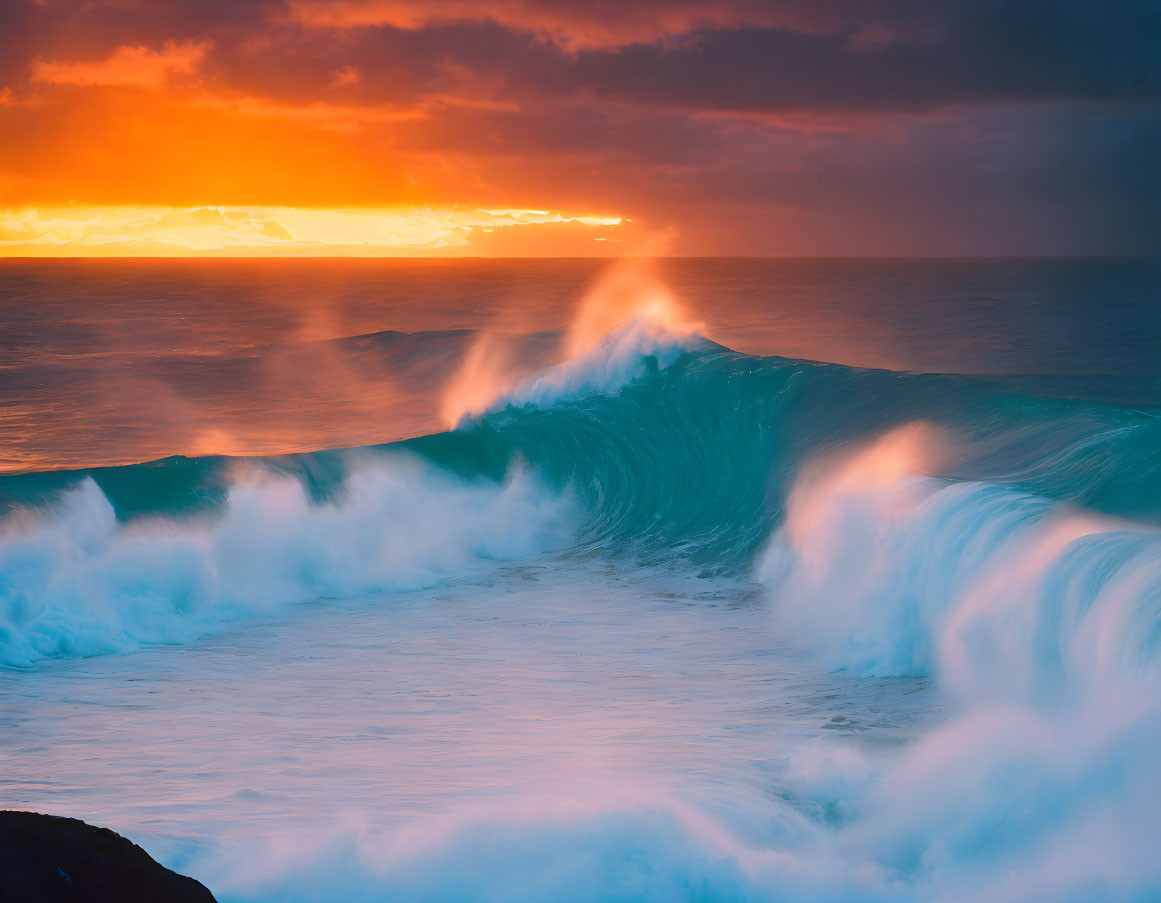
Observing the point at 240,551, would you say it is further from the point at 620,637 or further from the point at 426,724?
the point at 426,724

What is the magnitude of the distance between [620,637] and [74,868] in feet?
18.5

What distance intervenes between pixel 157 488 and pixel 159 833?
6802mm

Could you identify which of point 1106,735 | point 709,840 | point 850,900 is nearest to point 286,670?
point 709,840

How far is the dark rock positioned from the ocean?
107 centimetres

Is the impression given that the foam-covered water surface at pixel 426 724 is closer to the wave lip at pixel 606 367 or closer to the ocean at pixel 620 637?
the ocean at pixel 620 637

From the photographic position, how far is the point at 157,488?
10844 millimetres

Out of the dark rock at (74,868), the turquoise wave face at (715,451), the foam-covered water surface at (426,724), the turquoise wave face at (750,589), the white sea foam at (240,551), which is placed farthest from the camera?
the turquoise wave face at (715,451)

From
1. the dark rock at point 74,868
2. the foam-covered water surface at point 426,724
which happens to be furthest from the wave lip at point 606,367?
the dark rock at point 74,868

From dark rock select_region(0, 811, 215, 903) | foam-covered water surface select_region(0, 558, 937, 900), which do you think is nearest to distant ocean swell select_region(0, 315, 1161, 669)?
foam-covered water surface select_region(0, 558, 937, 900)

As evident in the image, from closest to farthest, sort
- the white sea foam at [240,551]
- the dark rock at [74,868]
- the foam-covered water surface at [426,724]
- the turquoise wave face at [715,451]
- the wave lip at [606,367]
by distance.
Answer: the dark rock at [74,868]
the foam-covered water surface at [426,724]
the white sea foam at [240,551]
the turquoise wave face at [715,451]
the wave lip at [606,367]

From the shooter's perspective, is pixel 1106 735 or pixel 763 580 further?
pixel 763 580

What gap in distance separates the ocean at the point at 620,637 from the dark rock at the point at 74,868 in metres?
1.07

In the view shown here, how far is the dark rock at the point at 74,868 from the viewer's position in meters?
2.98

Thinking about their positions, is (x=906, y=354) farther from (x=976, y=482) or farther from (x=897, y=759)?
(x=897, y=759)
